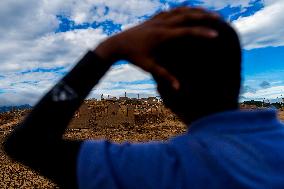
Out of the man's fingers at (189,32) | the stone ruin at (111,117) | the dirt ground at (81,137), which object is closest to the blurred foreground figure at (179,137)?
the man's fingers at (189,32)

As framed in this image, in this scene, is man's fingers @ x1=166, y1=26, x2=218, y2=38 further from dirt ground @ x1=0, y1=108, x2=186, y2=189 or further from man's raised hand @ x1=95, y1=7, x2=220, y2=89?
dirt ground @ x1=0, y1=108, x2=186, y2=189

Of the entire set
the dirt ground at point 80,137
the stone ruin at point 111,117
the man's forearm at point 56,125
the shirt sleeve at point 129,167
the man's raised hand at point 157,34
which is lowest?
the dirt ground at point 80,137

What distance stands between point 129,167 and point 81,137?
1980 cm

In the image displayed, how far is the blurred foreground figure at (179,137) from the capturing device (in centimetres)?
116

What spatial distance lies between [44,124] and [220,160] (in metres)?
0.40

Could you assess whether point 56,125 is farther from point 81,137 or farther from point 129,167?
point 81,137

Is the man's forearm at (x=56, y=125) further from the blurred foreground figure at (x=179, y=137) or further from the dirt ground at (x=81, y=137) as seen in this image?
the dirt ground at (x=81, y=137)

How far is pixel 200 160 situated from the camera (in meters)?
1.17

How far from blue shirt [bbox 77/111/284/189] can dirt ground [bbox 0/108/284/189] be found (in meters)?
9.59

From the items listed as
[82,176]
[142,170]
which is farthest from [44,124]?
[142,170]

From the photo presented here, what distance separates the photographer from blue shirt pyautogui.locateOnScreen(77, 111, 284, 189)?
1.15 metres

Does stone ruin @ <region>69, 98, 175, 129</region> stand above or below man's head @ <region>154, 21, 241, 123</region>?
below

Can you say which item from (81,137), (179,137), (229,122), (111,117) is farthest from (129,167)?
(111,117)

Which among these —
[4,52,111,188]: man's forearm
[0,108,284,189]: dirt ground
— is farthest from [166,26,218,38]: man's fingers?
[0,108,284,189]: dirt ground
